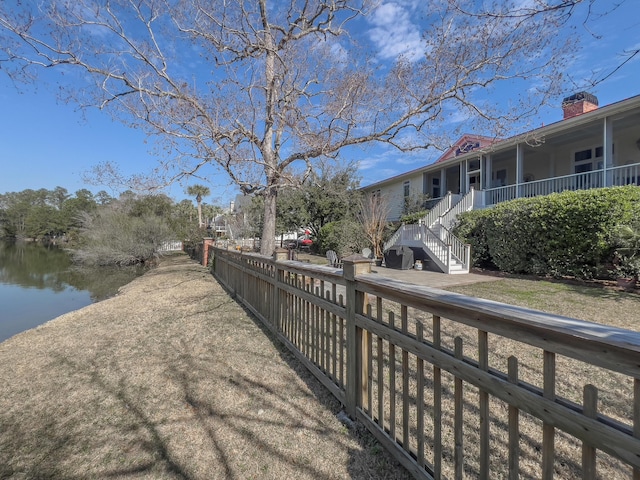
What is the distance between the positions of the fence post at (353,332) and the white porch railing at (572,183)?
11.3 meters

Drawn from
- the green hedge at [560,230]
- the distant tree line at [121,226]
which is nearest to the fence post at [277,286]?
the distant tree line at [121,226]

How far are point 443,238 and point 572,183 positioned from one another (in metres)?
4.66

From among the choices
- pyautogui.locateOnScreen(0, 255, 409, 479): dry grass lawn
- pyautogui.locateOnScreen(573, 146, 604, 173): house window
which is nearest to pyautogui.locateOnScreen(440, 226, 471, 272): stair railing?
pyautogui.locateOnScreen(573, 146, 604, 173): house window

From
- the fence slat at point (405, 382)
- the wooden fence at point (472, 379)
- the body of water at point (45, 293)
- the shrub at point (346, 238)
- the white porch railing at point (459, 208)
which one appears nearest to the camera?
the wooden fence at point (472, 379)

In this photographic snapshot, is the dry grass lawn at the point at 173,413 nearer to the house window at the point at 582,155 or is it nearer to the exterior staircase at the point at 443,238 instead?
the exterior staircase at the point at 443,238

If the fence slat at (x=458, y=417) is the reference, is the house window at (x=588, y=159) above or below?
above

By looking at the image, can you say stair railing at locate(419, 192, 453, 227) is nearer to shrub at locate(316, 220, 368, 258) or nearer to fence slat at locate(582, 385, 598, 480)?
shrub at locate(316, 220, 368, 258)

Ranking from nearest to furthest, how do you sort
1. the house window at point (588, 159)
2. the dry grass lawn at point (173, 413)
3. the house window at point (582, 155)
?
1. the dry grass lawn at point (173, 413)
2. the house window at point (588, 159)
3. the house window at point (582, 155)

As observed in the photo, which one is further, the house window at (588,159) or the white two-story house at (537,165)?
the house window at (588,159)

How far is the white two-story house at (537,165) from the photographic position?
33.6 feet

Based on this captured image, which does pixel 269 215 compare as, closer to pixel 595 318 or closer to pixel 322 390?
pixel 322 390

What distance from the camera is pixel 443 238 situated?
41.0 ft

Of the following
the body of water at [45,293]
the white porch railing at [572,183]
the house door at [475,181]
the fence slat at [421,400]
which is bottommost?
the body of water at [45,293]

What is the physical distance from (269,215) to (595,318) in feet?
23.5
